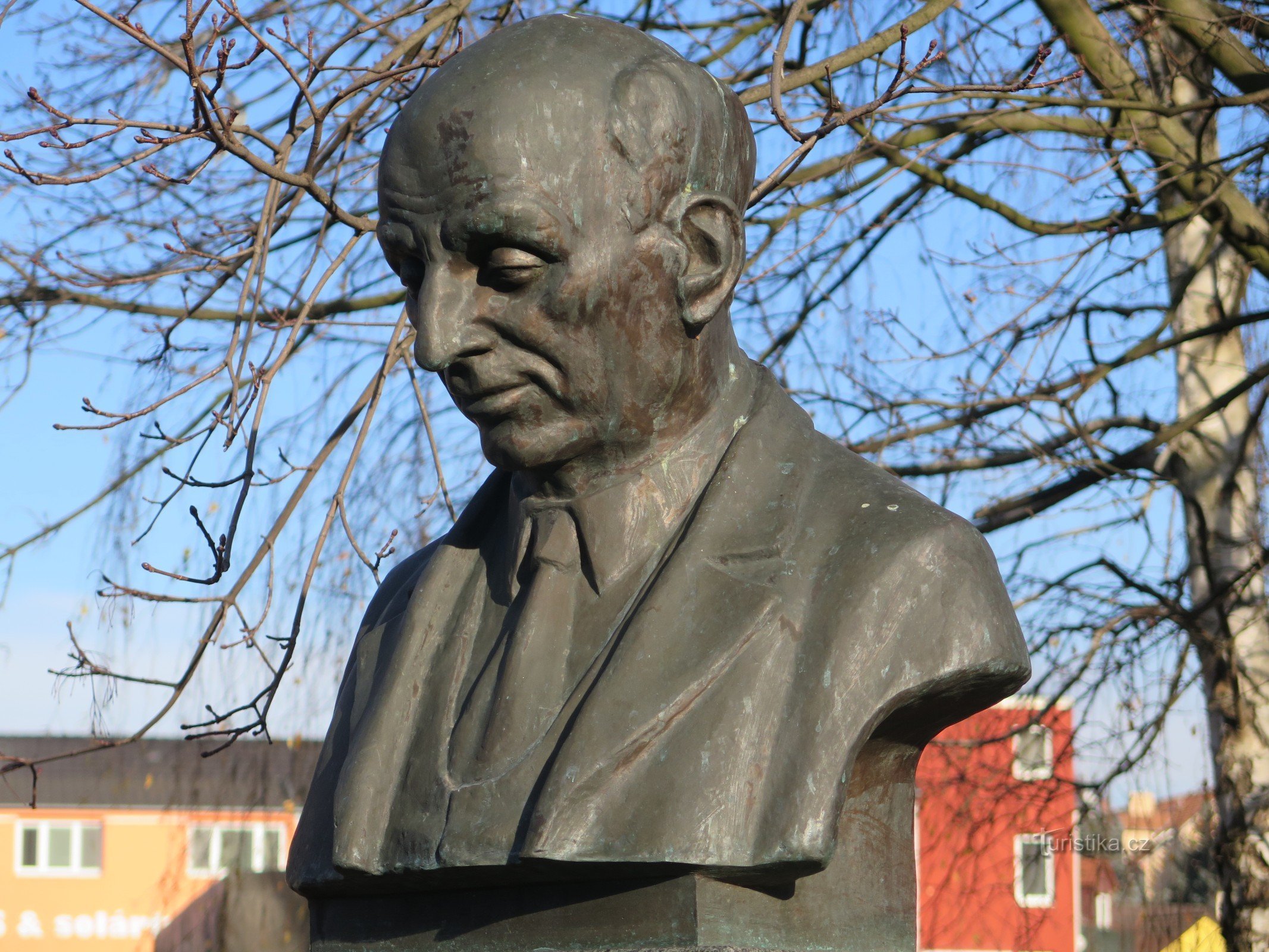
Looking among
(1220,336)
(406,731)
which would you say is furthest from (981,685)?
(1220,336)

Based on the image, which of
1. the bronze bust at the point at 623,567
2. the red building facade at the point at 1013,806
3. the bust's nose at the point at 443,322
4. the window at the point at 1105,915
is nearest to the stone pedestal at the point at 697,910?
the bronze bust at the point at 623,567

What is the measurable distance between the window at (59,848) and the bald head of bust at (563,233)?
14.9m

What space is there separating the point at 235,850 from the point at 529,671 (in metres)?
8.34

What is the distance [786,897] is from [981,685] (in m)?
0.45

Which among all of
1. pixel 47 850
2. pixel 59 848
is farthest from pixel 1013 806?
pixel 47 850

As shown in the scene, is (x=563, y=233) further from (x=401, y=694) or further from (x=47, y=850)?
(x=47, y=850)

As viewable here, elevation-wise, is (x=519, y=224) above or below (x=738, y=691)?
above

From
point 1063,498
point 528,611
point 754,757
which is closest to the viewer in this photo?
point 754,757

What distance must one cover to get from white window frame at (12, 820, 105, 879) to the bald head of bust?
48.3 feet

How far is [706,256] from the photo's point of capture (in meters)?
2.83

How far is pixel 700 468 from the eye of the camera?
2926 millimetres

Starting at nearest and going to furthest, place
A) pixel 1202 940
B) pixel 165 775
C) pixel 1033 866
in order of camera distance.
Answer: pixel 1202 940 → pixel 1033 866 → pixel 165 775

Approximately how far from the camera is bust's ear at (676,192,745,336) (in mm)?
2797

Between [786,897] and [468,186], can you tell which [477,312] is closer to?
[468,186]
